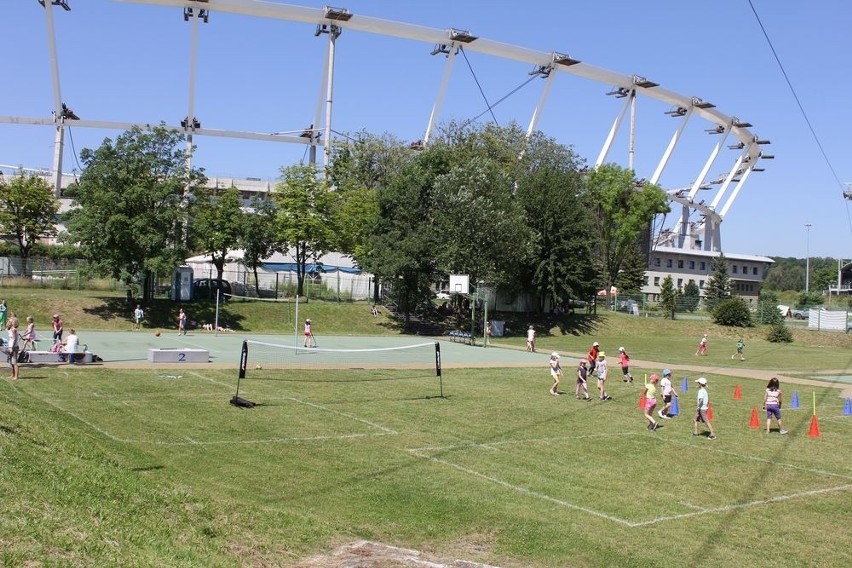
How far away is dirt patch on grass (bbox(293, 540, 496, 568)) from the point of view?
9633mm

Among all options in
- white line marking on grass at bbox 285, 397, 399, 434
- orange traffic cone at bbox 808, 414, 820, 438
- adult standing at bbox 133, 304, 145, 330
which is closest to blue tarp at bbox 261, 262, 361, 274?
adult standing at bbox 133, 304, 145, 330

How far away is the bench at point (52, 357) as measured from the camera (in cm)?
2895

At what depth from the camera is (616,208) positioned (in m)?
85.0

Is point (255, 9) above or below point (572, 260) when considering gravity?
above

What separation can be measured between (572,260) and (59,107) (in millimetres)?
52451

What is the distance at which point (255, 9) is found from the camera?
253 feet

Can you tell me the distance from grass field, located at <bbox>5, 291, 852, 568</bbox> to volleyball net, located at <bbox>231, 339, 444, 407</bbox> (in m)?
0.57

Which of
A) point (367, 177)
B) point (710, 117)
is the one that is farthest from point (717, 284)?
point (367, 177)

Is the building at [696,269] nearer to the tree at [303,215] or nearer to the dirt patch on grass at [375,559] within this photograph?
the tree at [303,215]

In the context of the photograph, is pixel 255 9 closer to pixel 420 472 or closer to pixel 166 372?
pixel 166 372

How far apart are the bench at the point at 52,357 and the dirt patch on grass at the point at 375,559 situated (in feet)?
72.8

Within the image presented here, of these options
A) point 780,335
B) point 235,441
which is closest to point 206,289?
point 235,441

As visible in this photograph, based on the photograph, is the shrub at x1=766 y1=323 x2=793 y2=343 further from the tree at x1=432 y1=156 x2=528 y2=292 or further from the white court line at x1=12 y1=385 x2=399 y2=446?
the white court line at x1=12 y1=385 x2=399 y2=446

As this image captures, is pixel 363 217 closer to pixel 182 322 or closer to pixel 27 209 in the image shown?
pixel 182 322
